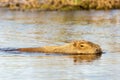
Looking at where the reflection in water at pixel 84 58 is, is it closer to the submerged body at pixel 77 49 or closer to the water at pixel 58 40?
the water at pixel 58 40

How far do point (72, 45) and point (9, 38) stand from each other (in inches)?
232

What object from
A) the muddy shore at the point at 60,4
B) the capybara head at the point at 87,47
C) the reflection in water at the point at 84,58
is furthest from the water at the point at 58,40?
the muddy shore at the point at 60,4

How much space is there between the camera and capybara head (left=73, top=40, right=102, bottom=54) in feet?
74.2

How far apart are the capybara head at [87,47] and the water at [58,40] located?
1.06 feet

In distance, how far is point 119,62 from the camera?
20.9 meters

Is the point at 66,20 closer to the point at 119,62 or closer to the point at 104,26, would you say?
the point at 104,26

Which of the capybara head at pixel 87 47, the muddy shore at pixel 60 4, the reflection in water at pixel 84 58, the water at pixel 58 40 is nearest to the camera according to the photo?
the water at pixel 58 40

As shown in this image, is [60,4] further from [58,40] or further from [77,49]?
[77,49]

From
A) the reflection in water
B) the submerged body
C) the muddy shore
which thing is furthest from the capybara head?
the muddy shore

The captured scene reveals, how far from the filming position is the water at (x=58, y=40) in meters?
18.6

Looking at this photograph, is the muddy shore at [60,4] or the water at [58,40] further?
the muddy shore at [60,4]

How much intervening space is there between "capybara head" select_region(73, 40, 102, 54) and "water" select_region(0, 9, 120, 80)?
1.06 feet

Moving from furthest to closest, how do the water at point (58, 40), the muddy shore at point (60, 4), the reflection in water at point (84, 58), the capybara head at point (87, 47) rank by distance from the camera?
the muddy shore at point (60, 4), the capybara head at point (87, 47), the reflection in water at point (84, 58), the water at point (58, 40)

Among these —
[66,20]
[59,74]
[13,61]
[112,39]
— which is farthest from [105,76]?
[66,20]
